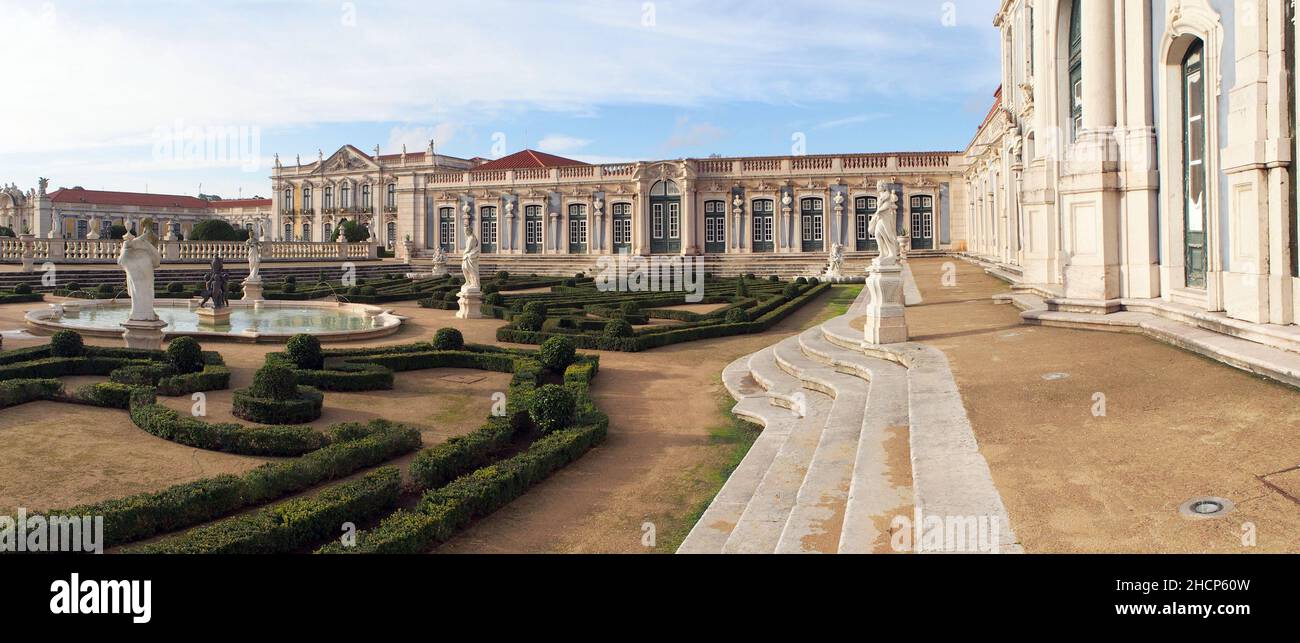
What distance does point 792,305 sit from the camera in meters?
21.5

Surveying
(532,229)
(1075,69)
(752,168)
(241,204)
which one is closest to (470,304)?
(1075,69)

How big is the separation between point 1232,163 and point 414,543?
328 inches

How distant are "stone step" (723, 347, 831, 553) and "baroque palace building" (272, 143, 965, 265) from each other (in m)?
31.4

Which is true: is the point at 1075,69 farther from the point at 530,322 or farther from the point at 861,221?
the point at 861,221

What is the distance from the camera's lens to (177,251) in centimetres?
3525

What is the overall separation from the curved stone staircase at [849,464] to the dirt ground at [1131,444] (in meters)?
0.24

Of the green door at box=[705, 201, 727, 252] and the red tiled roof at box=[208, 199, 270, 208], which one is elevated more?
the red tiled roof at box=[208, 199, 270, 208]

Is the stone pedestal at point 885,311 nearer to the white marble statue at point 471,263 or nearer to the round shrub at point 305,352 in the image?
the round shrub at point 305,352

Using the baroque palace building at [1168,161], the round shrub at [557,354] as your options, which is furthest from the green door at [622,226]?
the round shrub at [557,354]

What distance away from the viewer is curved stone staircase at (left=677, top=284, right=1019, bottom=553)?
16.4ft

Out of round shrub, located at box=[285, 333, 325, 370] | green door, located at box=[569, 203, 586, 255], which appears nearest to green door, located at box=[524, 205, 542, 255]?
green door, located at box=[569, 203, 586, 255]

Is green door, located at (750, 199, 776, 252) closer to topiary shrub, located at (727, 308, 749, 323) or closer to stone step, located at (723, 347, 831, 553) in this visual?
topiary shrub, located at (727, 308, 749, 323)

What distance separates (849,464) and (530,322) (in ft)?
35.0
